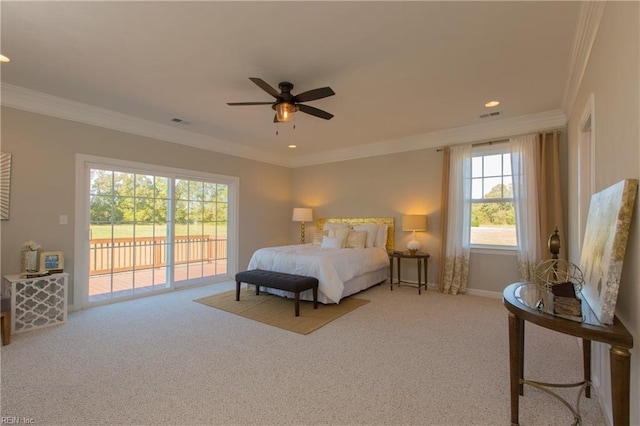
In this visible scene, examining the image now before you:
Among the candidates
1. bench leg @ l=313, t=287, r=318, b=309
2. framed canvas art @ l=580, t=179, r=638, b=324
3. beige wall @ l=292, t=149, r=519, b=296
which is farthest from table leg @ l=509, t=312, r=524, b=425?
beige wall @ l=292, t=149, r=519, b=296

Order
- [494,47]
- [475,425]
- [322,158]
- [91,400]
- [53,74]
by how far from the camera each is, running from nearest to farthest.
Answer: [475,425] → [91,400] → [494,47] → [53,74] → [322,158]

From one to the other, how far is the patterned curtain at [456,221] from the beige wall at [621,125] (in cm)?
262

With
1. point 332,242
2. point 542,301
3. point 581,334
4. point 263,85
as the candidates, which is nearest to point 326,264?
point 332,242

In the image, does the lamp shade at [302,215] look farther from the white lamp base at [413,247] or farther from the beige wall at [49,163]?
the beige wall at [49,163]

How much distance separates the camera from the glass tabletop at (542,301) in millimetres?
1439

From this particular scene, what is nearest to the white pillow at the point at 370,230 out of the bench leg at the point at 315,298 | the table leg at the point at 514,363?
the bench leg at the point at 315,298

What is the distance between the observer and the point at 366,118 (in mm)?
4445

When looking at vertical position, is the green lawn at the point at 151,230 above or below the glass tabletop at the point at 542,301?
above

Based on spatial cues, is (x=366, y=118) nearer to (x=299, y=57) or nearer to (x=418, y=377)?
(x=299, y=57)

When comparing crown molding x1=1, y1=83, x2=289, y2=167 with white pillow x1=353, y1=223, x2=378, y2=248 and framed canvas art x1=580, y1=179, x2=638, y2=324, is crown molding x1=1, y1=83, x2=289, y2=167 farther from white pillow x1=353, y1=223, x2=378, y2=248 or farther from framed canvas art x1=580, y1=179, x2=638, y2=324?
framed canvas art x1=580, y1=179, x2=638, y2=324

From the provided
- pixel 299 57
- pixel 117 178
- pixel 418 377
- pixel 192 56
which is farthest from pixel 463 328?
pixel 117 178

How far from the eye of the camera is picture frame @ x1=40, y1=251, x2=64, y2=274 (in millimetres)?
A: 3535

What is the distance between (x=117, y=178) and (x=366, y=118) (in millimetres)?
3760

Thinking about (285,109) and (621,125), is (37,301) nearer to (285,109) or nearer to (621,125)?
(285,109)
